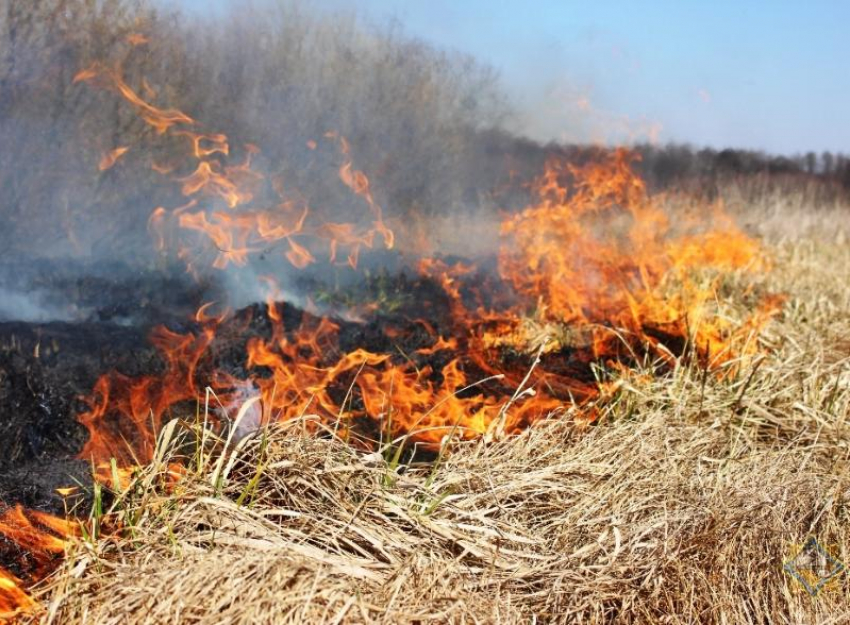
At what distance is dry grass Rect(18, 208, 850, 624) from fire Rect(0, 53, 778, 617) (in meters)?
0.26

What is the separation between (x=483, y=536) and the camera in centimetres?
304

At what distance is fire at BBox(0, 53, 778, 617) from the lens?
4.20 meters

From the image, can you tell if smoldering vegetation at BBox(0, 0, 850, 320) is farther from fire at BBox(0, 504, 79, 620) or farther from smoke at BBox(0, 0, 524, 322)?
fire at BBox(0, 504, 79, 620)

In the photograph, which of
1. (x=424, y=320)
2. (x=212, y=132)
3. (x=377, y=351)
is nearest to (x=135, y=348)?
(x=377, y=351)

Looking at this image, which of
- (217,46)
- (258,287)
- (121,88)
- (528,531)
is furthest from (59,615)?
(217,46)

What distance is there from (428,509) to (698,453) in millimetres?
1523

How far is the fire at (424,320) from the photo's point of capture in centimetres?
420

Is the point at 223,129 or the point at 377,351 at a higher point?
the point at 223,129

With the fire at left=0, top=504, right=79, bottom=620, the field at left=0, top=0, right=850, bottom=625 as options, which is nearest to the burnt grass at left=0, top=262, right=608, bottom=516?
the field at left=0, top=0, right=850, bottom=625

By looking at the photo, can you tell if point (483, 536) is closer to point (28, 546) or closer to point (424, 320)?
point (28, 546)

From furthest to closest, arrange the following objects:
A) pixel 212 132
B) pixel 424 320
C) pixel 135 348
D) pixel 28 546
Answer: pixel 212 132, pixel 424 320, pixel 135 348, pixel 28 546

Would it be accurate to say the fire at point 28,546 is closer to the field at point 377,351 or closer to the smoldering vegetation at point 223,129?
the field at point 377,351

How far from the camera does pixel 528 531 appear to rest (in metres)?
3.13

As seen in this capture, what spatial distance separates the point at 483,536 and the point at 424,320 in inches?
133
